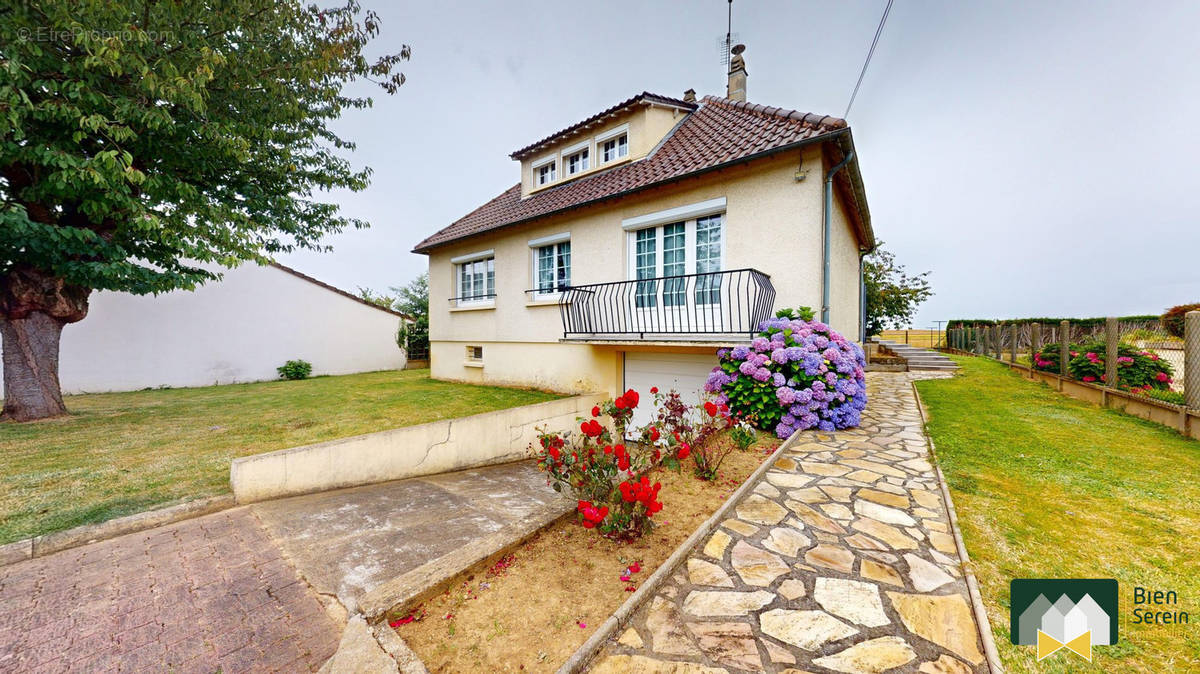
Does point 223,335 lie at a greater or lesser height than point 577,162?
lesser

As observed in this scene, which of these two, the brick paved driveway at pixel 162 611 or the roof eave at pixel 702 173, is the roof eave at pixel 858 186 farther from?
the brick paved driveway at pixel 162 611

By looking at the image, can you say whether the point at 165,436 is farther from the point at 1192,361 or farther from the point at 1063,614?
the point at 1192,361

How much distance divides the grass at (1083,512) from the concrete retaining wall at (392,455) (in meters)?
5.66

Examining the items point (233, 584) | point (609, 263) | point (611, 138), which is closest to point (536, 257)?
point (609, 263)

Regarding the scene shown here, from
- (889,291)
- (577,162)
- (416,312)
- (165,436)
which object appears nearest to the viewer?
(165,436)

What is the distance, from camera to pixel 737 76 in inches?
406

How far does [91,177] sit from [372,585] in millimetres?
6309

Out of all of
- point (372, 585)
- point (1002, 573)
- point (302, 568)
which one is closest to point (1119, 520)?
point (1002, 573)

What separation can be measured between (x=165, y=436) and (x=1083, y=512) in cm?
1127

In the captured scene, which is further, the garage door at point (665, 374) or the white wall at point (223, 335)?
the white wall at point (223, 335)

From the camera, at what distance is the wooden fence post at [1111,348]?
7.05 m

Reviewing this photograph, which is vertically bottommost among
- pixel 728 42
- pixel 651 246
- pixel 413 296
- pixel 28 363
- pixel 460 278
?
pixel 28 363

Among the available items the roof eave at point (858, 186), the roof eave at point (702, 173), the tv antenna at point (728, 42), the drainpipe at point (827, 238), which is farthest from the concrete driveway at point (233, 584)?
the tv antenna at point (728, 42)

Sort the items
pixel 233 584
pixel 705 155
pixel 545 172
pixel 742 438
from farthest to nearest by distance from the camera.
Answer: pixel 545 172
pixel 705 155
pixel 742 438
pixel 233 584
